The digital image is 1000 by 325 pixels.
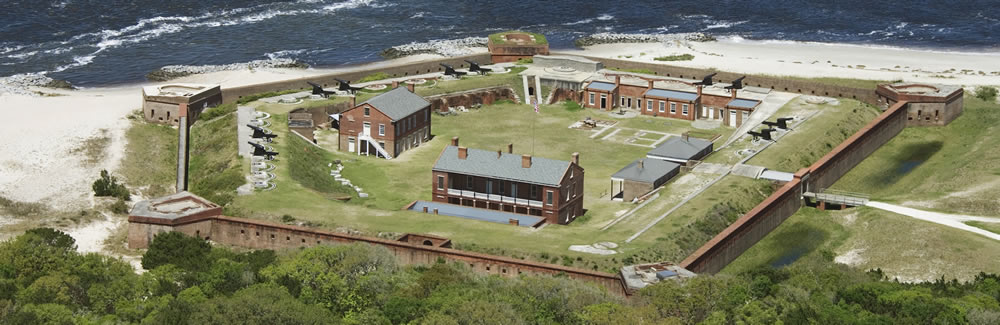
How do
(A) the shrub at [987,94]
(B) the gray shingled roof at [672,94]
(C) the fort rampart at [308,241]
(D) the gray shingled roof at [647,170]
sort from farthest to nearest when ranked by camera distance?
(A) the shrub at [987,94], (B) the gray shingled roof at [672,94], (D) the gray shingled roof at [647,170], (C) the fort rampart at [308,241]

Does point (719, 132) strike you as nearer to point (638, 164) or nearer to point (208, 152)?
point (638, 164)

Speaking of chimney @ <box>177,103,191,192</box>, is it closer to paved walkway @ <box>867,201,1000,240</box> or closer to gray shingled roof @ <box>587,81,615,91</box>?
gray shingled roof @ <box>587,81,615,91</box>

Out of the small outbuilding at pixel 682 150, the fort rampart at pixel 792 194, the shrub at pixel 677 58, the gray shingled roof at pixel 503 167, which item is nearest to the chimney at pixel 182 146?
the gray shingled roof at pixel 503 167

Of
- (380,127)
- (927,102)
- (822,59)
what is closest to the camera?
(380,127)

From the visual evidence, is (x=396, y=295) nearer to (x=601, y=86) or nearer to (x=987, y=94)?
(x=601, y=86)

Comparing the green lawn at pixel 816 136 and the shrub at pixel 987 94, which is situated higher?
the shrub at pixel 987 94

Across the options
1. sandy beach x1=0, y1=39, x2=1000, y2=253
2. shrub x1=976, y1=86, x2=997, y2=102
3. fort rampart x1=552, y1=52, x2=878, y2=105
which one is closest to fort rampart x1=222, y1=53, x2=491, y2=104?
sandy beach x1=0, y1=39, x2=1000, y2=253

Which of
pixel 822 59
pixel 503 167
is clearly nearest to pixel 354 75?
pixel 503 167

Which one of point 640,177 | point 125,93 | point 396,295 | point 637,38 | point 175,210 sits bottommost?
point 396,295

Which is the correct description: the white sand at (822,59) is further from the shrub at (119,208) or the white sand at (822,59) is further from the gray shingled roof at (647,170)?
the shrub at (119,208)
